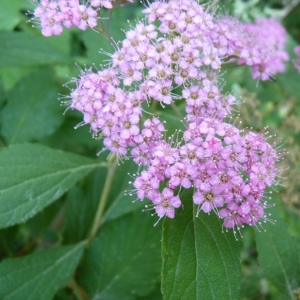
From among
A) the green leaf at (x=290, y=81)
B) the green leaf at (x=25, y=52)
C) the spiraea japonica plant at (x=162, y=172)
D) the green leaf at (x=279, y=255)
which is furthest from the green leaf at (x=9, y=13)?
the green leaf at (x=279, y=255)

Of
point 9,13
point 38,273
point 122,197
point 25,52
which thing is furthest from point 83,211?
point 9,13

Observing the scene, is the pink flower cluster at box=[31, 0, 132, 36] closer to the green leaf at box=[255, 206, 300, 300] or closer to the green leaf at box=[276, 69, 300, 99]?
the green leaf at box=[255, 206, 300, 300]

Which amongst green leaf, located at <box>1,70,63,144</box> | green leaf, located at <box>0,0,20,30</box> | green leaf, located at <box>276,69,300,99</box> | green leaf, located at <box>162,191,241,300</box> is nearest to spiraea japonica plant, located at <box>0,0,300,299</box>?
green leaf, located at <box>162,191,241,300</box>

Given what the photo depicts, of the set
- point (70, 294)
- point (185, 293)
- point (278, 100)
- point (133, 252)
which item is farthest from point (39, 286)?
point (278, 100)

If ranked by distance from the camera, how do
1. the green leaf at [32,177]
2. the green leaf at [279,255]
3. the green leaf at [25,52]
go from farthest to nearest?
1. the green leaf at [25,52]
2. the green leaf at [279,255]
3. the green leaf at [32,177]

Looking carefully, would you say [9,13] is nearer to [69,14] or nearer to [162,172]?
[69,14]

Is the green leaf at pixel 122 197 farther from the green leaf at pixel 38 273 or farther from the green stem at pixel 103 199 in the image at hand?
the green leaf at pixel 38 273
